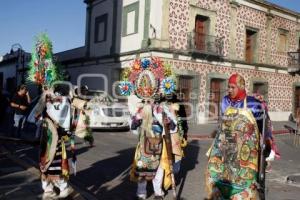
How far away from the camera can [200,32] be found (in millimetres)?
22484

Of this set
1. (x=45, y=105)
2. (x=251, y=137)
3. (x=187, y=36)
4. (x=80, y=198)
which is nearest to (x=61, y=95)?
(x=45, y=105)

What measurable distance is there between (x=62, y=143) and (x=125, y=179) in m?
2.16

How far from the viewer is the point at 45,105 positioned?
19.8 feet

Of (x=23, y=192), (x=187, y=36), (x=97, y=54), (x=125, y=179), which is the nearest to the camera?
(x=23, y=192)

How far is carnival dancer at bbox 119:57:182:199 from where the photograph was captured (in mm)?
6105

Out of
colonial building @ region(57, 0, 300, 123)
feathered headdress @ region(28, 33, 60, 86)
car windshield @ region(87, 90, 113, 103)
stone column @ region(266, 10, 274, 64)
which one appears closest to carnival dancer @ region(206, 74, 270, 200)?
feathered headdress @ region(28, 33, 60, 86)

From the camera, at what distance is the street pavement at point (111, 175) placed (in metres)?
6.66

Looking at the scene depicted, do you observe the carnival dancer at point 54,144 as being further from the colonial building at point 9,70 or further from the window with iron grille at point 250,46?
the colonial building at point 9,70

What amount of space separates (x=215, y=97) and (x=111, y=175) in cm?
1633

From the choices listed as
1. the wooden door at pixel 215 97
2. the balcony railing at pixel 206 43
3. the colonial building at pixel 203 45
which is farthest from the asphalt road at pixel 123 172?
the wooden door at pixel 215 97

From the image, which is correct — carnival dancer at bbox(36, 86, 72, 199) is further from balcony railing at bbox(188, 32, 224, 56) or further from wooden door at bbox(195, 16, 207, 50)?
wooden door at bbox(195, 16, 207, 50)

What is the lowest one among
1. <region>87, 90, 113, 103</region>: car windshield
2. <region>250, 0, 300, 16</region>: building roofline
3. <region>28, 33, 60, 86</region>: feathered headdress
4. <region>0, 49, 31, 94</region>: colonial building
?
<region>87, 90, 113, 103</region>: car windshield

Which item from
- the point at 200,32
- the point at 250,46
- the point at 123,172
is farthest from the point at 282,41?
the point at 123,172

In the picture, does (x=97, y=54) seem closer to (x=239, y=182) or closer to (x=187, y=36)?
(x=187, y=36)
